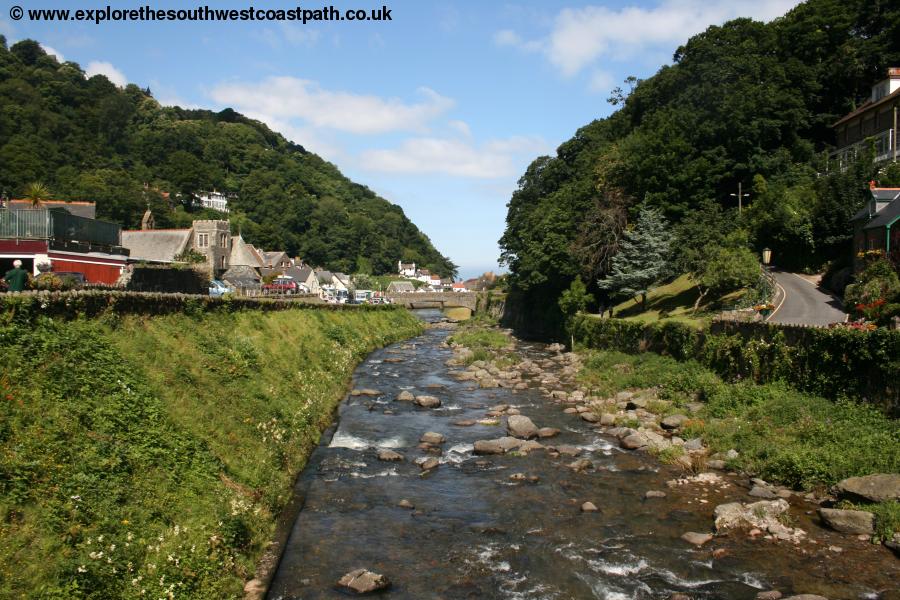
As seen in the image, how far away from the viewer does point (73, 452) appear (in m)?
12.4

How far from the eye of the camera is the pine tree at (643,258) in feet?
169

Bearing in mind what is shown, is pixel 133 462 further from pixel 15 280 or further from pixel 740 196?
pixel 740 196

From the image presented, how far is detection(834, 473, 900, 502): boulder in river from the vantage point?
16625mm

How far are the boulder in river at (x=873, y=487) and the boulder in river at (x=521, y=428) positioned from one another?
39.8ft

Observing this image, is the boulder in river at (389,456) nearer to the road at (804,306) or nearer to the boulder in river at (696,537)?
the boulder in river at (696,537)

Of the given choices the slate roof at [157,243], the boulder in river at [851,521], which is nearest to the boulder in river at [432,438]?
the boulder in river at [851,521]

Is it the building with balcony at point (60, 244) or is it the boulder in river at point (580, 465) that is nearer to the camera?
the boulder in river at point (580, 465)

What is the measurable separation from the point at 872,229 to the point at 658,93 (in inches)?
2212

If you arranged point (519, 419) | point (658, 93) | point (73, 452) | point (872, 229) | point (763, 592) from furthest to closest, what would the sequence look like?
point (658, 93)
point (872, 229)
point (519, 419)
point (763, 592)
point (73, 452)

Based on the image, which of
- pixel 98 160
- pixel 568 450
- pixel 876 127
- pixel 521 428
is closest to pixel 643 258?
pixel 876 127

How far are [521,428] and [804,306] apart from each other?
2261 cm

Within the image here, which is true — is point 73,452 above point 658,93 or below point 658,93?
below

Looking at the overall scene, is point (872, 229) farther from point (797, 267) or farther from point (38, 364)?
point (38, 364)

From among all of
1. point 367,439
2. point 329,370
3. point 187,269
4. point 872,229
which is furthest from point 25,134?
point 872,229
